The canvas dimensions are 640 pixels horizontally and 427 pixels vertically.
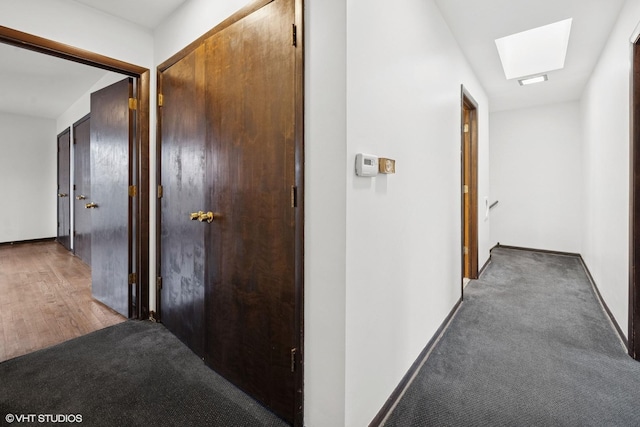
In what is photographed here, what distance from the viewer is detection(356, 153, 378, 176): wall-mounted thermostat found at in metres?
1.24

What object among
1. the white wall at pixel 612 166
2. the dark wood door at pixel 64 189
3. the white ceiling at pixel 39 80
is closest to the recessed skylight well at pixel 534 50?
the white wall at pixel 612 166

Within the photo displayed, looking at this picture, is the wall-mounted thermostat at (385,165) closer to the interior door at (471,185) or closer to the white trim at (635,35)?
the white trim at (635,35)

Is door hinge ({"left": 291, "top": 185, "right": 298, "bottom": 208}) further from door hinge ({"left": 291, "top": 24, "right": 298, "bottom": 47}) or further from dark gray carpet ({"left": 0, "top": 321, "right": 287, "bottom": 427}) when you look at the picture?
dark gray carpet ({"left": 0, "top": 321, "right": 287, "bottom": 427})

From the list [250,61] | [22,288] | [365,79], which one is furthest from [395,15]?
[22,288]

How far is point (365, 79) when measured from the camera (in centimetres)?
132

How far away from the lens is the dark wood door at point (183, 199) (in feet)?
6.34

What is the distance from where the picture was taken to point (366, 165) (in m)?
1.27

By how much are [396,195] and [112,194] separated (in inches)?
97.9

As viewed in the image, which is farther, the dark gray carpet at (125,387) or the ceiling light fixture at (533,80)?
the ceiling light fixture at (533,80)

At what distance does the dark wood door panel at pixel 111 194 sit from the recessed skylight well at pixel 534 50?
3592 mm

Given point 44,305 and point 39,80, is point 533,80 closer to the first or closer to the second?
point 44,305

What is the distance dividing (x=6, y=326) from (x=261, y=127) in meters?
2.80

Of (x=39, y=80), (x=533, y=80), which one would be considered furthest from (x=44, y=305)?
(x=533, y=80)

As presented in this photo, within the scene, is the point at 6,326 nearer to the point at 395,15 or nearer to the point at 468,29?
the point at 395,15
